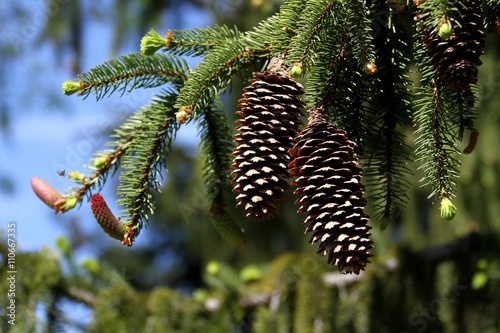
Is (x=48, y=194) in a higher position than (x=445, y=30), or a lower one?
lower

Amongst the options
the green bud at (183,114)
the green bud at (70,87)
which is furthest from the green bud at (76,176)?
the green bud at (183,114)

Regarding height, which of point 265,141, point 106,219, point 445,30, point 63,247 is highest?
point 63,247

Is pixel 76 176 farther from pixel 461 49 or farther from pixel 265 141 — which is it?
pixel 461 49

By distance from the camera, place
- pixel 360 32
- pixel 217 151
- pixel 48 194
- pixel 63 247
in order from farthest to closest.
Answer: pixel 63 247
pixel 217 151
pixel 48 194
pixel 360 32

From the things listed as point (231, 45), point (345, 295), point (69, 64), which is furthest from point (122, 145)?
point (69, 64)

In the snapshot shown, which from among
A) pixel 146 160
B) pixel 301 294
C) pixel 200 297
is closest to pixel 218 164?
pixel 146 160

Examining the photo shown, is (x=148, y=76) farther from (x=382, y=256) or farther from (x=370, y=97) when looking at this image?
(x=382, y=256)
